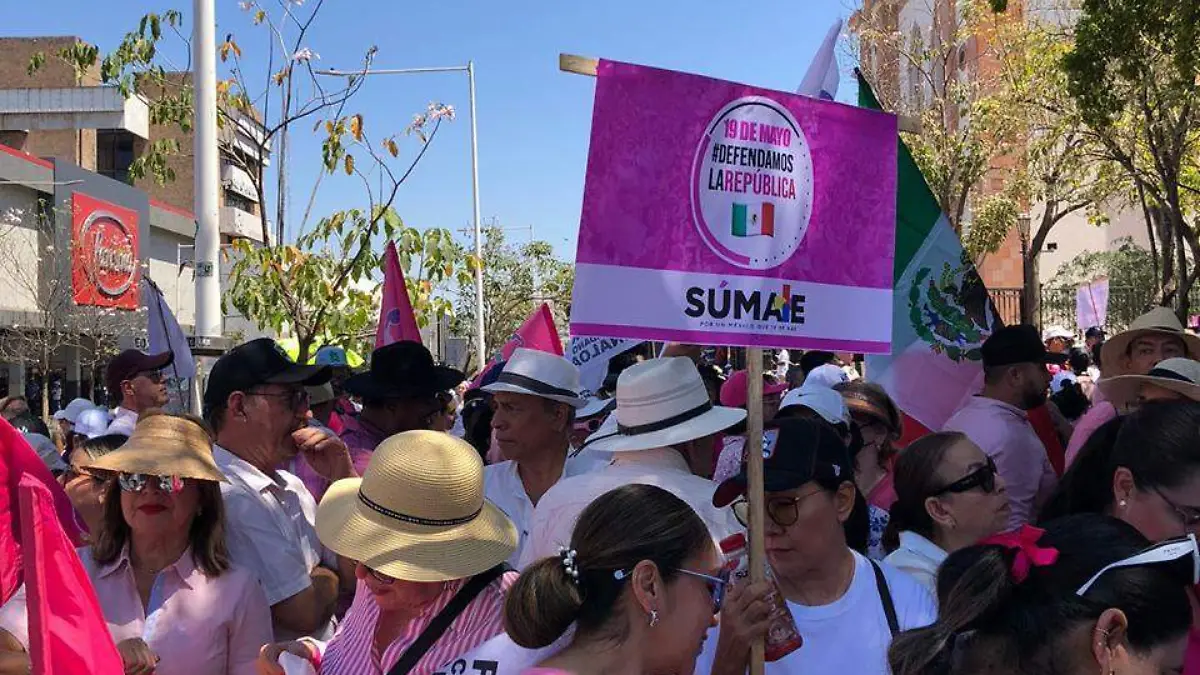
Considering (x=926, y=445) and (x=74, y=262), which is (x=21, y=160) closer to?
(x=74, y=262)

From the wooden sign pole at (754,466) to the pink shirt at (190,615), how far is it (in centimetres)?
157

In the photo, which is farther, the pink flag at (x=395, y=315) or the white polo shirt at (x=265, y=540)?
the pink flag at (x=395, y=315)

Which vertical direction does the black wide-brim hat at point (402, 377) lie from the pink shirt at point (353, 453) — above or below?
above

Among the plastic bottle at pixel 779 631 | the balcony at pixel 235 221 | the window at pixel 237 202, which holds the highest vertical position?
the window at pixel 237 202

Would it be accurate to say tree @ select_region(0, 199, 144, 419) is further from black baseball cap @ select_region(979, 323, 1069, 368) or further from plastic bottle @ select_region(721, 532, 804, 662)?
plastic bottle @ select_region(721, 532, 804, 662)

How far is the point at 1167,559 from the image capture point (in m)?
2.09

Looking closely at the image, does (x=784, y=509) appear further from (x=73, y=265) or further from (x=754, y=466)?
(x=73, y=265)

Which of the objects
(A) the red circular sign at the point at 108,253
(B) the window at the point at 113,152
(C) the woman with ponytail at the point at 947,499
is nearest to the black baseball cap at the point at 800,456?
(C) the woman with ponytail at the point at 947,499

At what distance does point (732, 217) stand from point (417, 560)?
122 cm

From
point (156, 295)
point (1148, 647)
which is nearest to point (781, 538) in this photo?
point (1148, 647)

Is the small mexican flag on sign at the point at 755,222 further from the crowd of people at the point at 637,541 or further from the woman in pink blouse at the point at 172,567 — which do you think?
the woman in pink blouse at the point at 172,567

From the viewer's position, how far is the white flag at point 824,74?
Answer: 334 centimetres

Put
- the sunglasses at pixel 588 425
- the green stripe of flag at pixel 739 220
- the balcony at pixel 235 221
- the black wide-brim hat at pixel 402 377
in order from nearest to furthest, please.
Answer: the green stripe of flag at pixel 739 220 → the black wide-brim hat at pixel 402 377 → the sunglasses at pixel 588 425 → the balcony at pixel 235 221

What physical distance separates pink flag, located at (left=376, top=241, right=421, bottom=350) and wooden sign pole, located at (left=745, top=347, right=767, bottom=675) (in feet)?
15.4
